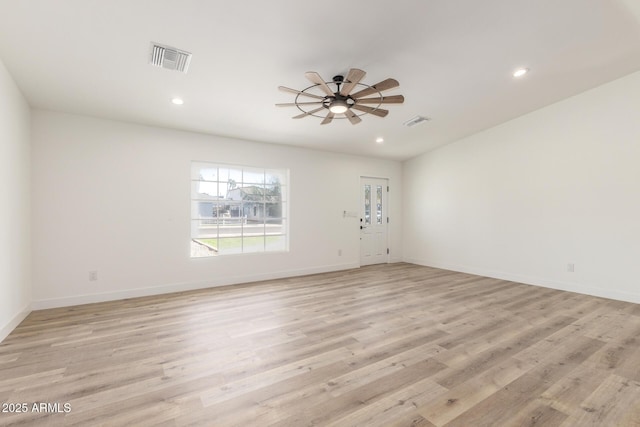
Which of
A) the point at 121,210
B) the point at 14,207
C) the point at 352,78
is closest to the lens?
the point at 352,78

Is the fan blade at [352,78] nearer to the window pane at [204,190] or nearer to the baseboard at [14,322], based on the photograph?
the window pane at [204,190]

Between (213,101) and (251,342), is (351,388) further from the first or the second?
(213,101)

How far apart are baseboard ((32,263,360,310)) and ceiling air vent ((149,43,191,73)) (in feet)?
10.6

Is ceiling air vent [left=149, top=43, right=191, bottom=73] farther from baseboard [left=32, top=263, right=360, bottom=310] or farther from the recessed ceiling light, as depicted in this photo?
the recessed ceiling light

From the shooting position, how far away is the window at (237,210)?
4820 mm

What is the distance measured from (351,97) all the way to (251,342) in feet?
9.01

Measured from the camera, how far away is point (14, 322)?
304 centimetres

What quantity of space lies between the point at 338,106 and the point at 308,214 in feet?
10.1

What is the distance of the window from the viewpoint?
4.82m

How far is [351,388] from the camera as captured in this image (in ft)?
6.52

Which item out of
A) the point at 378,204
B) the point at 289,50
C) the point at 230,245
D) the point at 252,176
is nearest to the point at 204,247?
the point at 230,245

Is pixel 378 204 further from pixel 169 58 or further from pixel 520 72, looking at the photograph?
pixel 169 58

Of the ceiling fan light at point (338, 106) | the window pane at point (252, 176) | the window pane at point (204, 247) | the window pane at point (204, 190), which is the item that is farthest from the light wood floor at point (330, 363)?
the ceiling fan light at point (338, 106)

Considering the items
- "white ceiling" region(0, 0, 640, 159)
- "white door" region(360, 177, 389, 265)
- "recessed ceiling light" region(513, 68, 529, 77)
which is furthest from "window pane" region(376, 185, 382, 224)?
"recessed ceiling light" region(513, 68, 529, 77)
